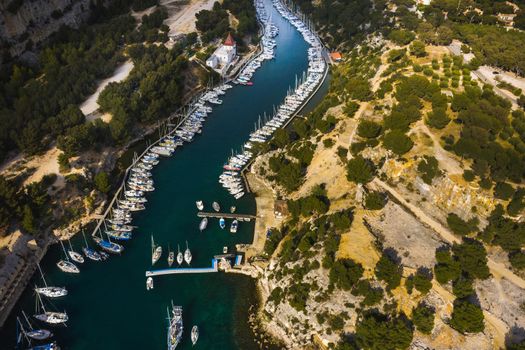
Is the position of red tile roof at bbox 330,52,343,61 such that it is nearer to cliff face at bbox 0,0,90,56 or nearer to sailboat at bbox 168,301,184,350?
cliff face at bbox 0,0,90,56

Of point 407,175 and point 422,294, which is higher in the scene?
point 407,175

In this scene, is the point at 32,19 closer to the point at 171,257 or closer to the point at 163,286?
the point at 171,257

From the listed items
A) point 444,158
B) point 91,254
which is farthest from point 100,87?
point 444,158

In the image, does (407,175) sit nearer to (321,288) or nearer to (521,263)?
(521,263)

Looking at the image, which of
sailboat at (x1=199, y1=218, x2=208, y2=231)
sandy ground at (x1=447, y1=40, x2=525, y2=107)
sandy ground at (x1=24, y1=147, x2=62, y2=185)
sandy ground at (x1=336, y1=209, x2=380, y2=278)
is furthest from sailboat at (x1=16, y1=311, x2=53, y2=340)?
sandy ground at (x1=447, y1=40, x2=525, y2=107)

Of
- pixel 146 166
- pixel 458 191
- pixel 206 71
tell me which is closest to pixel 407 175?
pixel 458 191

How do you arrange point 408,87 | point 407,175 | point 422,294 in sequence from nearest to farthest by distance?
point 422,294, point 407,175, point 408,87
